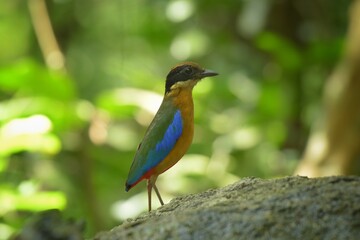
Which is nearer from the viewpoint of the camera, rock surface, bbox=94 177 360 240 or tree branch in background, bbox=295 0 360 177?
rock surface, bbox=94 177 360 240

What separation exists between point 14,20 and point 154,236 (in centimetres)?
701

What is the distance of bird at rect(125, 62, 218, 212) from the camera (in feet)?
13.6

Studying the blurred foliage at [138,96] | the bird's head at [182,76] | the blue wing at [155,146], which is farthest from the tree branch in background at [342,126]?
the blue wing at [155,146]

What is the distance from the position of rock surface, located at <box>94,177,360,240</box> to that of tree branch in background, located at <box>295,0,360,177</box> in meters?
3.93

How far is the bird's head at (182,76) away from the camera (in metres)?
4.56

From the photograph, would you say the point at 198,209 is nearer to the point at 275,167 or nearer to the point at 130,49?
the point at 275,167

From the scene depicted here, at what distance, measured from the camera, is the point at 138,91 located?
7375mm

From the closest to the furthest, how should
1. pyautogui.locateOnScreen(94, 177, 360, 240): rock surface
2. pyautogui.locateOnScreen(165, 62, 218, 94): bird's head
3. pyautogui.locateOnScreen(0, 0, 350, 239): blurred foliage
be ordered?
pyautogui.locateOnScreen(94, 177, 360, 240): rock surface
pyautogui.locateOnScreen(165, 62, 218, 94): bird's head
pyautogui.locateOnScreen(0, 0, 350, 239): blurred foliage

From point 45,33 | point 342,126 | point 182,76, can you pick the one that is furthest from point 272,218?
point 45,33

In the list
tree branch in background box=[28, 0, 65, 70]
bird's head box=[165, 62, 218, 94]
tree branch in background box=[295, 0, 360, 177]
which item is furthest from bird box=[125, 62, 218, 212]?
tree branch in background box=[28, 0, 65, 70]

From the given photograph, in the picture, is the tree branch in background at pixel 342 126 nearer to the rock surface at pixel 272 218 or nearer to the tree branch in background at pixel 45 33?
the tree branch in background at pixel 45 33

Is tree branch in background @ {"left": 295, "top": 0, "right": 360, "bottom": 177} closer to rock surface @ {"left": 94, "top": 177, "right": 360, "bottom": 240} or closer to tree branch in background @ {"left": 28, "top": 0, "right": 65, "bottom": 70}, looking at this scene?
tree branch in background @ {"left": 28, "top": 0, "right": 65, "bottom": 70}

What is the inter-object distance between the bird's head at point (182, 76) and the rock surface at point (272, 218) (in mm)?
1483

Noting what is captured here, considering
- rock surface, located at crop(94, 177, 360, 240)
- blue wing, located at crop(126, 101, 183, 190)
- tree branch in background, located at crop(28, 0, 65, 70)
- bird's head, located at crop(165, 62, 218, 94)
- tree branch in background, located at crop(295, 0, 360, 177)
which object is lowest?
rock surface, located at crop(94, 177, 360, 240)
